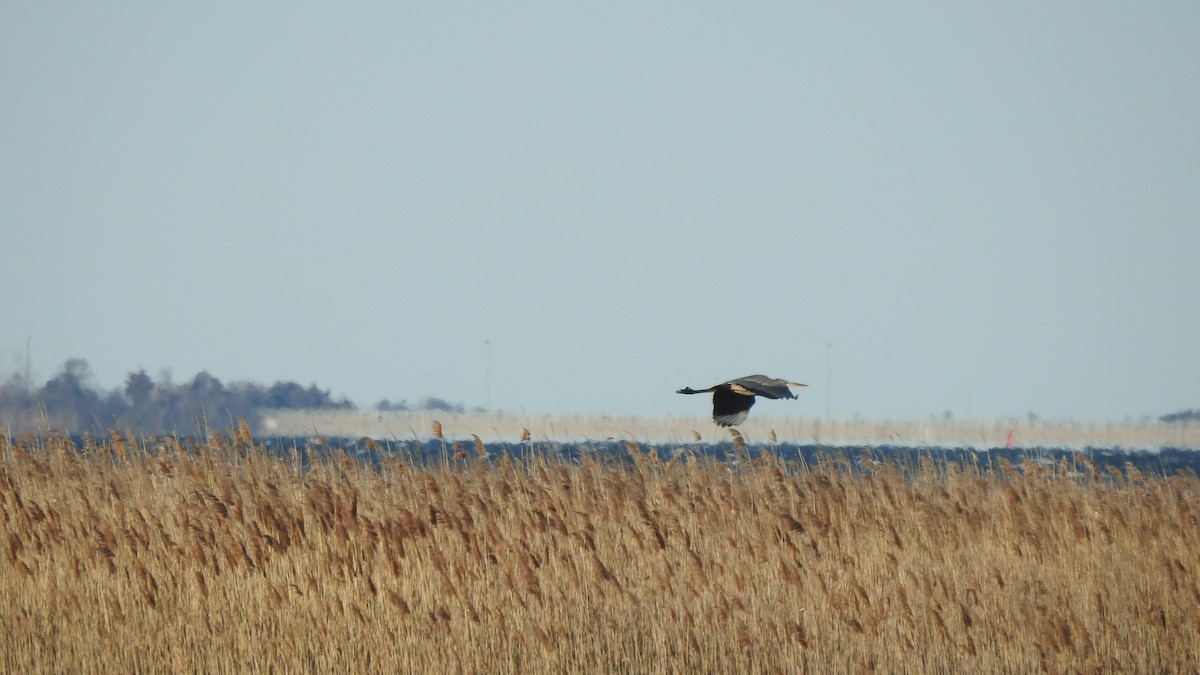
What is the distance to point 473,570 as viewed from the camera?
7609 mm

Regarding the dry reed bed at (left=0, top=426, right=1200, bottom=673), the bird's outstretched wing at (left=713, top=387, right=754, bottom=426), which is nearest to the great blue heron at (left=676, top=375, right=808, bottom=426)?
the bird's outstretched wing at (left=713, top=387, right=754, bottom=426)

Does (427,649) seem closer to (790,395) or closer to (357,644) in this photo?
(357,644)

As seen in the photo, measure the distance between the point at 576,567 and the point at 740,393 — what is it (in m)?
2.12

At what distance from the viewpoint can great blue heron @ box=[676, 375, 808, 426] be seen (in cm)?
845

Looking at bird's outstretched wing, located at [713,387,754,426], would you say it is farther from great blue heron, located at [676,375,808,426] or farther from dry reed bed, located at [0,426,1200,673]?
dry reed bed, located at [0,426,1200,673]

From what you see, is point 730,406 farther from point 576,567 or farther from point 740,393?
point 576,567

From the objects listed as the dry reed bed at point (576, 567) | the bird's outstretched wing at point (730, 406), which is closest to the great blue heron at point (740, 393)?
the bird's outstretched wing at point (730, 406)

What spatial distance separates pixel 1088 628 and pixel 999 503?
2.80 m

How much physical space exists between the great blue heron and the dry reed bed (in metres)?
0.54

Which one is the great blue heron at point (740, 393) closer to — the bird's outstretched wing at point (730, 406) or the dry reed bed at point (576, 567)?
the bird's outstretched wing at point (730, 406)

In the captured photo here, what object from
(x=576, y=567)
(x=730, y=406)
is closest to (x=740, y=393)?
(x=730, y=406)

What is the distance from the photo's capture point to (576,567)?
7.64m

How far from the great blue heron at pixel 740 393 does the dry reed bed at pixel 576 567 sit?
54cm

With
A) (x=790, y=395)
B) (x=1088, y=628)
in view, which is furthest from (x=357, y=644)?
(x=1088, y=628)
